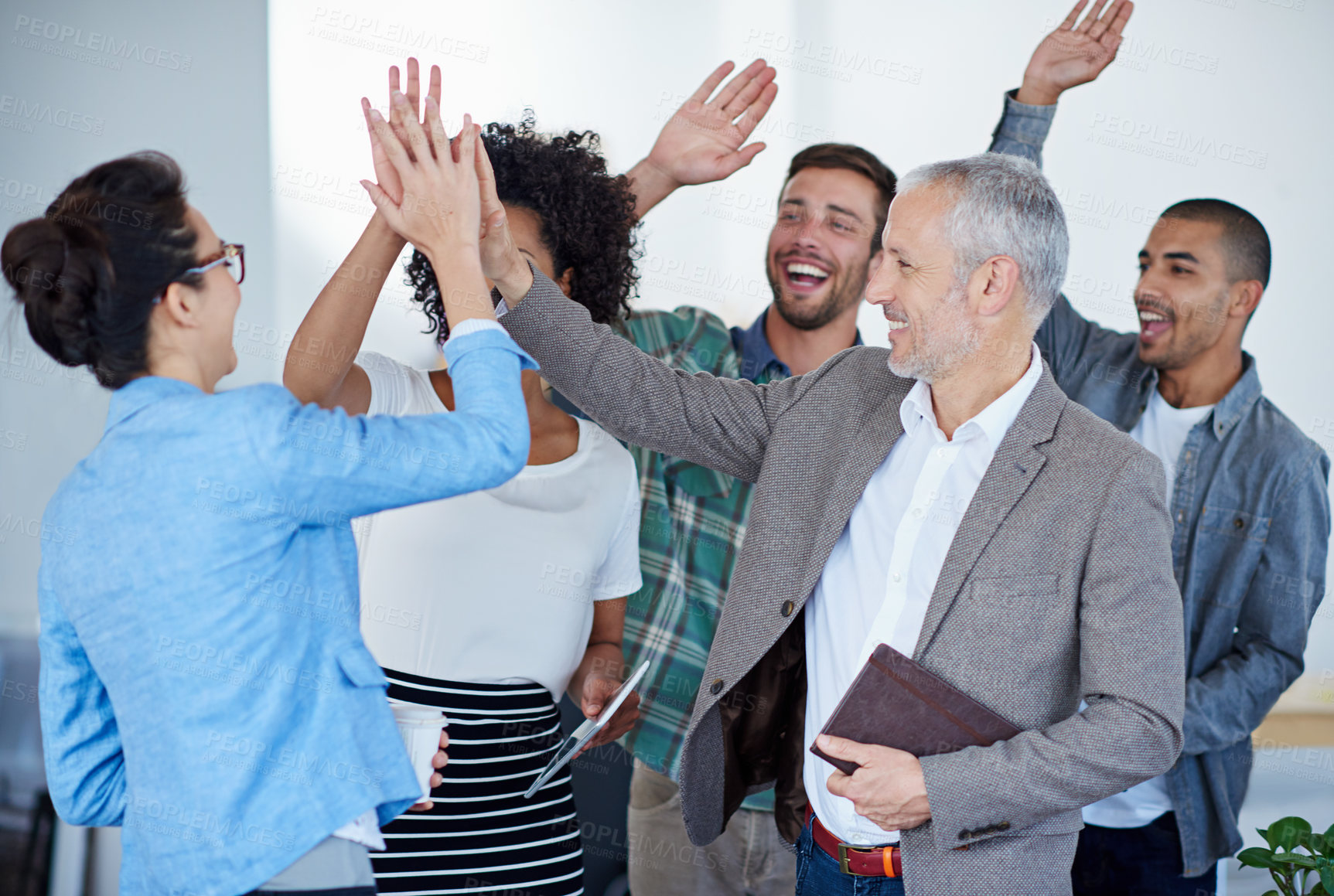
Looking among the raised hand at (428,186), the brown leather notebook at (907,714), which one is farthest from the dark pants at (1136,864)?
the raised hand at (428,186)

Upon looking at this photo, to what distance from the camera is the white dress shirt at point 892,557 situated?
1.67 metres

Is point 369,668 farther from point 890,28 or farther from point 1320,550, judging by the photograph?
point 890,28

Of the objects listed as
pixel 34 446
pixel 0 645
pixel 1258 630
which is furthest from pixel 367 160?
pixel 1258 630

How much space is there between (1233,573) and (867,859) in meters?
1.38

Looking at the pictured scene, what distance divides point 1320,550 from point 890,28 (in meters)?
2.04

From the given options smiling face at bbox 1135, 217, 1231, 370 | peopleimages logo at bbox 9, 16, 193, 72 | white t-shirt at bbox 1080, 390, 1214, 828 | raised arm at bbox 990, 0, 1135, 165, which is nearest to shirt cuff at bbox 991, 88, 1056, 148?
raised arm at bbox 990, 0, 1135, 165

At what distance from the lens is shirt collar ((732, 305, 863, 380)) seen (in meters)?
2.85

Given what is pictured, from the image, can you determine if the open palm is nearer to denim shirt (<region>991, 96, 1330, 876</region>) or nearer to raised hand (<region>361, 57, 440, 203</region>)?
denim shirt (<region>991, 96, 1330, 876</region>)

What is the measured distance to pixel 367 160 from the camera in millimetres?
3236

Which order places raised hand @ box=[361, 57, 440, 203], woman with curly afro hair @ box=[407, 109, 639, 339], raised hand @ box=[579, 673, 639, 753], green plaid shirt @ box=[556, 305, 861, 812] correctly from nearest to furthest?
raised hand @ box=[361, 57, 440, 203], raised hand @ box=[579, 673, 639, 753], woman with curly afro hair @ box=[407, 109, 639, 339], green plaid shirt @ box=[556, 305, 861, 812]

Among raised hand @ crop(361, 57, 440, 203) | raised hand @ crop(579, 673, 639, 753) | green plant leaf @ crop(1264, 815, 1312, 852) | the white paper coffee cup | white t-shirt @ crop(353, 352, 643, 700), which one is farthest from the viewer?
green plant leaf @ crop(1264, 815, 1312, 852)

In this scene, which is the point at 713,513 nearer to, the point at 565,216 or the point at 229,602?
the point at 565,216

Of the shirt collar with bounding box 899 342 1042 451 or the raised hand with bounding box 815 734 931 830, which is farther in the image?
the shirt collar with bounding box 899 342 1042 451

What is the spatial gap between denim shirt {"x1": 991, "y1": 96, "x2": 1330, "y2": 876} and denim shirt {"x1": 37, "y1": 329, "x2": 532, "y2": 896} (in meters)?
1.95
